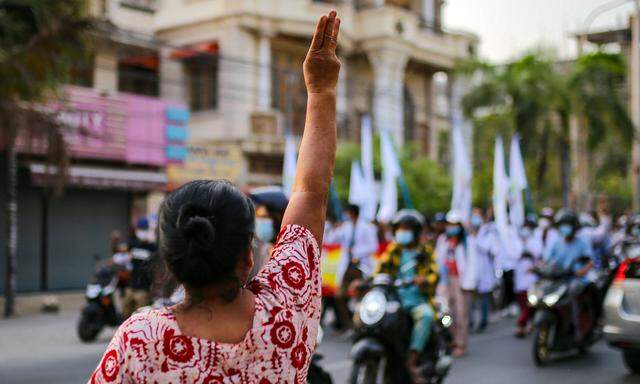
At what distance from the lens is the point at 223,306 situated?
1622 mm

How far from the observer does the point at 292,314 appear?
66.4 inches

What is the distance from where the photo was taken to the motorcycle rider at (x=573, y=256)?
9.14m

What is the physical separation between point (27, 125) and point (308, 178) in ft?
40.7

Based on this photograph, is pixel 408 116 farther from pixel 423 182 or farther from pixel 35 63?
pixel 35 63

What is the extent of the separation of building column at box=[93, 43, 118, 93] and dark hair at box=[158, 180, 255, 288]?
830 inches

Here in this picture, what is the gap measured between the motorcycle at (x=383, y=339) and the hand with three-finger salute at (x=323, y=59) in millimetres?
4285

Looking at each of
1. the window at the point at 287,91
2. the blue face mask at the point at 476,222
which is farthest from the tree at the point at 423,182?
the blue face mask at the point at 476,222

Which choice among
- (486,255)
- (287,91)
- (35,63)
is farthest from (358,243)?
(287,91)

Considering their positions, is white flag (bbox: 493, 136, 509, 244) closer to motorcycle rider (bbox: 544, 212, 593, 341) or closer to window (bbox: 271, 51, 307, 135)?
motorcycle rider (bbox: 544, 212, 593, 341)

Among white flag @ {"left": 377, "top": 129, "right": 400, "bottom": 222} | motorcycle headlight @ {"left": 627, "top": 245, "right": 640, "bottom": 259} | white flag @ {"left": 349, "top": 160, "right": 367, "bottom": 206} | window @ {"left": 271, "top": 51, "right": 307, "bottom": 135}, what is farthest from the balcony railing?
motorcycle headlight @ {"left": 627, "top": 245, "right": 640, "bottom": 259}

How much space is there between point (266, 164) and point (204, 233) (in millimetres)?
23516

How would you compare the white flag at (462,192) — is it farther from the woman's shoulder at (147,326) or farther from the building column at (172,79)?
the woman's shoulder at (147,326)

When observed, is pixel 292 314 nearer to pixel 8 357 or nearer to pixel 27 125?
pixel 8 357

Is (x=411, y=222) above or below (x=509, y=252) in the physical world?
above
